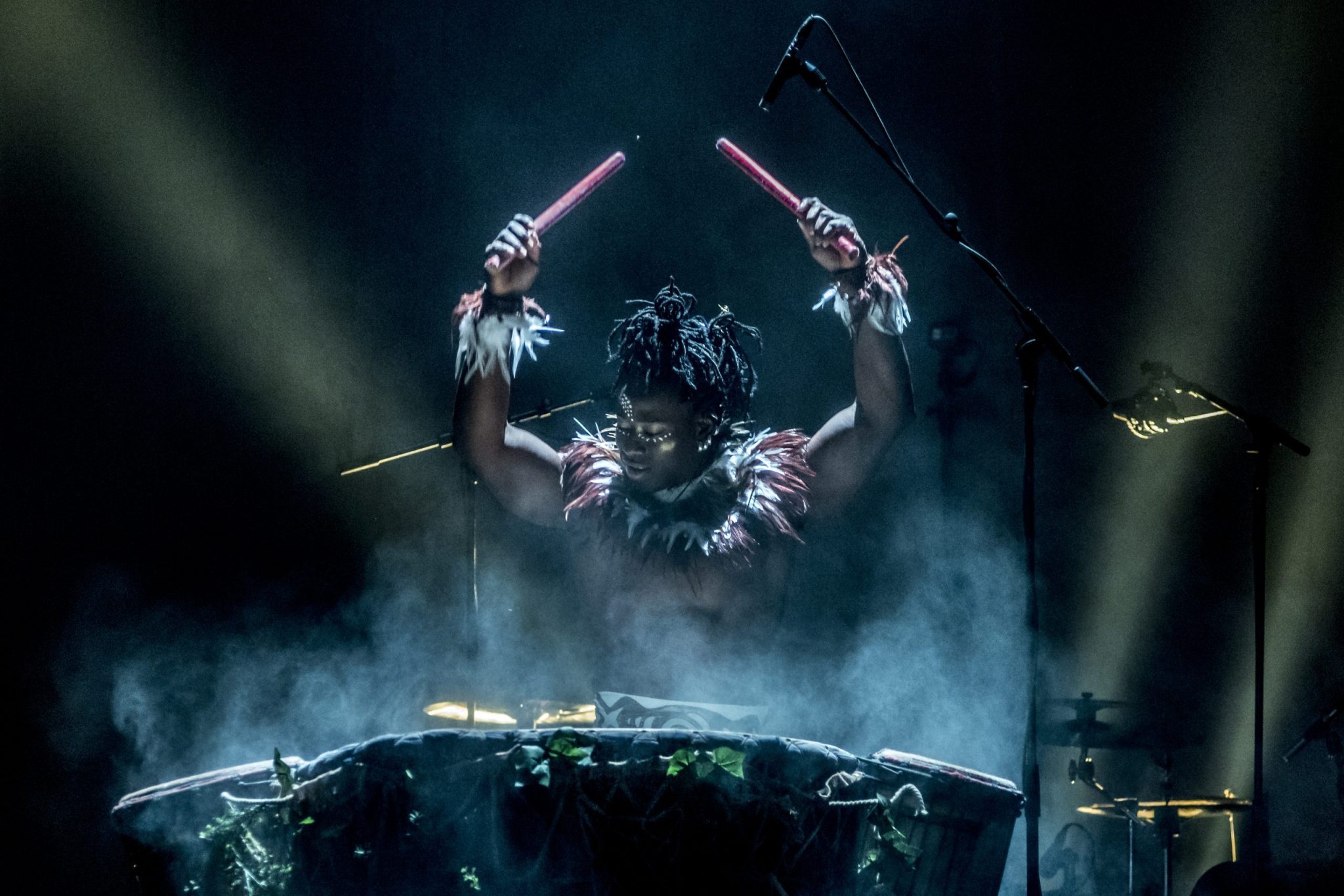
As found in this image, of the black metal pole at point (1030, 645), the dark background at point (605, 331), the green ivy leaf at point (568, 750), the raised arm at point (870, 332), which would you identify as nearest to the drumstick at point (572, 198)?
the raised arm at point (870, 332)

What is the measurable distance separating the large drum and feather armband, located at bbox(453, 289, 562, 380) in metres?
1.36

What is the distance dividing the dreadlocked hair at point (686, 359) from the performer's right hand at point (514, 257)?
0.30 meters

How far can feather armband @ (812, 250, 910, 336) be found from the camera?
2453 mm

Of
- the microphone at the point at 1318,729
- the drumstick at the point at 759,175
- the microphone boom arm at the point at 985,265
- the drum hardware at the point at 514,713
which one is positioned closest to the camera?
the microphone boom arm at the point at 985,265

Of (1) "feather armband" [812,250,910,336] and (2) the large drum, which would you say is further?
(1) "feather armband" [812,250,910,336]

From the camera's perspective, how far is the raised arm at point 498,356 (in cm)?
244

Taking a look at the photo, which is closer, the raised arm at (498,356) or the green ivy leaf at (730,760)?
the green ivy leaf at (730,760)

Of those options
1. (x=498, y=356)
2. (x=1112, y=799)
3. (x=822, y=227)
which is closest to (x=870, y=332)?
(x=822, y=227)

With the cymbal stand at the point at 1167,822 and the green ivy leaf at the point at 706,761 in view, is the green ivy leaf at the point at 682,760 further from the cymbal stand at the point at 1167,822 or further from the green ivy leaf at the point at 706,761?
the cymbal stand at the point at 1167,822

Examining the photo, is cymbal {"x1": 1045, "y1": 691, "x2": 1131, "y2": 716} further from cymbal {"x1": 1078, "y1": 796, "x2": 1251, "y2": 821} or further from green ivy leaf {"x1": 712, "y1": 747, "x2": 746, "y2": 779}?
green ivy leaf {"x1": 712, "y1": 747, "x2": 746, "y2": 779}

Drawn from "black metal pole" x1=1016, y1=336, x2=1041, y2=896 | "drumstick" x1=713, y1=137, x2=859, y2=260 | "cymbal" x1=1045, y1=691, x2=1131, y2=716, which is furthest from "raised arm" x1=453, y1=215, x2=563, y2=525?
"cymbal" x1=1045, y1=691, x2=1131, y2=716

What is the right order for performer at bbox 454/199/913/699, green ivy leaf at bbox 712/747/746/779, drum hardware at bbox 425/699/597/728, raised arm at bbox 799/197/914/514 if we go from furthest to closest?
drum hardware at bbox 425/699/597/728, performer at bbox 454/199/913/699, raised arm at bbox 799/197/914/514, green ivy leaf at bbox 712/747/746/779

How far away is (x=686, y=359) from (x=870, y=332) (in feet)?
1.51

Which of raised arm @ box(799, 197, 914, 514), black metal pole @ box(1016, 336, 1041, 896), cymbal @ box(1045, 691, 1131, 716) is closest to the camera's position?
black metal pole @ box(1016, 336, 1041, 896)
